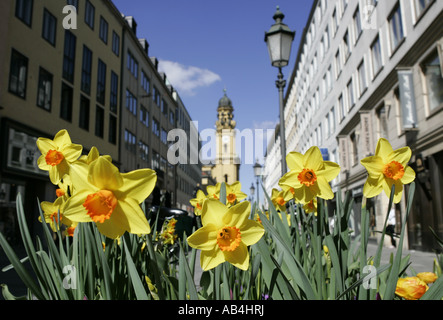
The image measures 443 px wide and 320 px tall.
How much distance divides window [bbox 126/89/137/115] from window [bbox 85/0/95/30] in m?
7.66

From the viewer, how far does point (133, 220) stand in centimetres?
92

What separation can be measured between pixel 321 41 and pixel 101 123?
1878 cm

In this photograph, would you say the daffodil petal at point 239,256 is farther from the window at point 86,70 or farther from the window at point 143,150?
the window at point 143,150

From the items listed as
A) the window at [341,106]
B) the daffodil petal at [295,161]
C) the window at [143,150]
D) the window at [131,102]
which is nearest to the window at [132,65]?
the window at [131,102]

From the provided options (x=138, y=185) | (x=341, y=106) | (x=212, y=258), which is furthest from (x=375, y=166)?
(x=341, y=106)

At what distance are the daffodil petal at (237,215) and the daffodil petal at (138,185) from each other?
0.24 metres

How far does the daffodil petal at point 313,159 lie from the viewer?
152 centimetres

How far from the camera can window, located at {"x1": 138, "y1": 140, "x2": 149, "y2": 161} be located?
3068 centimetres

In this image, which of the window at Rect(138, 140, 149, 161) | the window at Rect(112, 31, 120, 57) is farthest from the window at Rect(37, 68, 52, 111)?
the window at Rect(138, 140, 149, 161)

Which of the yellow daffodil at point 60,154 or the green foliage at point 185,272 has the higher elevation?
the yellow daffodil at point 60,154

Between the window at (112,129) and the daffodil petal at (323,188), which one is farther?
the window at (112,129)

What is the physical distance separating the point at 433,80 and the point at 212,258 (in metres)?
13.6
